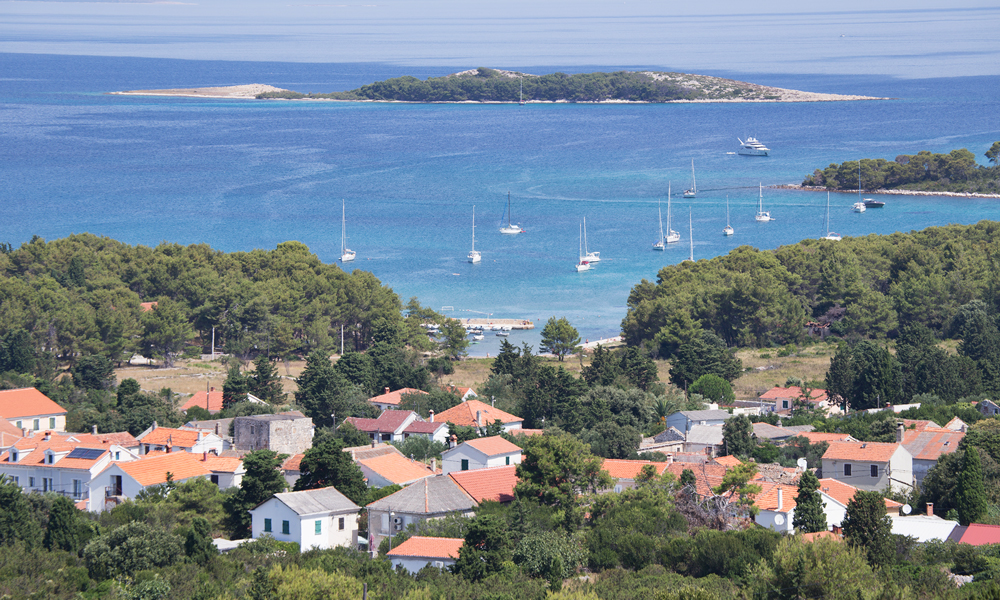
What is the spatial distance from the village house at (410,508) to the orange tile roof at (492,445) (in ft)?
14.6

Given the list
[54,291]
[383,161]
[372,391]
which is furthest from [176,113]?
[372,391]

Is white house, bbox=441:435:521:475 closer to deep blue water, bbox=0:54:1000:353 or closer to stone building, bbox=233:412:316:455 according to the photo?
stone building, bbox=233:412:316:455

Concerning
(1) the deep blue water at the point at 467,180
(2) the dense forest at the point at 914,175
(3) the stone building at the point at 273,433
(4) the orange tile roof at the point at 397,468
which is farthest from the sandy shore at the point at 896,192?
(4) the orange tile roof at the point at 397,468

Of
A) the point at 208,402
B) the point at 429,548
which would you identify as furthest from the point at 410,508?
the point at 208,402

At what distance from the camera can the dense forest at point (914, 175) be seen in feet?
350

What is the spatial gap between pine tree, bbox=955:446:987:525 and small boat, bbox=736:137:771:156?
349 feet

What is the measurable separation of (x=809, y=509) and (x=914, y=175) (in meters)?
91.9

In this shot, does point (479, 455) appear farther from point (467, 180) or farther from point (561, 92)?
point (561, 92)

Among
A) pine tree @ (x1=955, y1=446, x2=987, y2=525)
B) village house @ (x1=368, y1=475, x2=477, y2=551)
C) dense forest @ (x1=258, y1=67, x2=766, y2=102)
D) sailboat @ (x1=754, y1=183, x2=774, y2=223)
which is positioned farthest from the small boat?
village house @ (x1=368, y1=475, x2=477, y2=551)

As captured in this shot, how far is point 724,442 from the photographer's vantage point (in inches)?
1288

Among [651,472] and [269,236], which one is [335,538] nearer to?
[651,472]

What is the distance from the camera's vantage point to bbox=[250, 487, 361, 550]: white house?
78.7ft

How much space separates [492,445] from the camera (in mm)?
30797

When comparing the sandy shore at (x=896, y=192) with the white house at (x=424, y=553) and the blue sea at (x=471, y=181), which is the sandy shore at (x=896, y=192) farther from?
the white house at (x=424, y=553)
